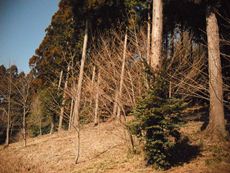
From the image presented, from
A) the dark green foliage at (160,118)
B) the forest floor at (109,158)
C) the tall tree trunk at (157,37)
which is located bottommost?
the forest floor at (109,158)

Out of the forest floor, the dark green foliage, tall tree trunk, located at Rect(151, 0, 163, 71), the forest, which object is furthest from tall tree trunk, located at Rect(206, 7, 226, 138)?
the dark green foliage

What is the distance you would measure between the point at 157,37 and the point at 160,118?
2.63 m

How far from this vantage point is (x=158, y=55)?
23.4ft

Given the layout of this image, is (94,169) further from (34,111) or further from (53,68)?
(34,111)

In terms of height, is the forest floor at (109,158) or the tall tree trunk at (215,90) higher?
the tall tree trunk at (215,90)

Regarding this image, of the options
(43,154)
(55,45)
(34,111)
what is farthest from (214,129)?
(34,111)

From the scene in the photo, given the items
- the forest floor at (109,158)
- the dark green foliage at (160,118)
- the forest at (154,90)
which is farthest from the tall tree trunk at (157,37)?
the forest floor at (109,158)

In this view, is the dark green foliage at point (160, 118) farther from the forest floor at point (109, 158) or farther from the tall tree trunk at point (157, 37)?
the tall tree trunk at point (157, 37)

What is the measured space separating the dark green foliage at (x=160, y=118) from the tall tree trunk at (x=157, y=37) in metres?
0.88

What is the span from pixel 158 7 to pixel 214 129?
179 inches

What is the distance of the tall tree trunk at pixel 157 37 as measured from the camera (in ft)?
23.1

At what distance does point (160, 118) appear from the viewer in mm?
6246

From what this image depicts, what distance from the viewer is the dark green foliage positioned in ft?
20.2

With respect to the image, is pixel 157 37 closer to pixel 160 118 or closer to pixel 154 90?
pixel 154 90
